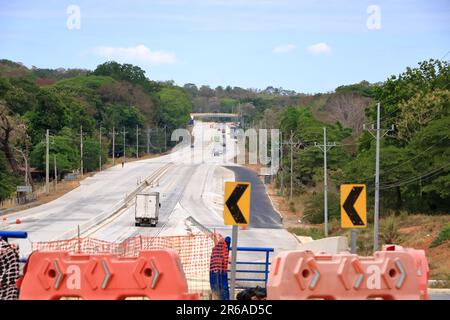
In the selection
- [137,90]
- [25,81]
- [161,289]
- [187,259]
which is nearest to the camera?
[161,289]

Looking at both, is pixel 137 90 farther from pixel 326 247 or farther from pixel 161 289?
pixel 161 289

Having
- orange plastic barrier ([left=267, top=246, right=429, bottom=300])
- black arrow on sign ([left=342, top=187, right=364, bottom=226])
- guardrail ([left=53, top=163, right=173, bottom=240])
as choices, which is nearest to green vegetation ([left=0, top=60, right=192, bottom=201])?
guardrail ([left=53, top=163, right=173, bottom=240])

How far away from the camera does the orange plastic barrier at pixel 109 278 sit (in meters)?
12.2

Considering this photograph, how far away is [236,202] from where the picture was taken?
1614 centimetres

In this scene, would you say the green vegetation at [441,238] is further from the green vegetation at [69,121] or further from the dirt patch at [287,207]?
the green vegetation at [69,121]

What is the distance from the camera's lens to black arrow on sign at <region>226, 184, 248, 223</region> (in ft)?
52.7

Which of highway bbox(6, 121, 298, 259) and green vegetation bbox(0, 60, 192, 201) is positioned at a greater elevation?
green vegetation bbox(0, 60, 192, 201)

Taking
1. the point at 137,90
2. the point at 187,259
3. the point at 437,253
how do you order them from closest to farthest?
the point at 187,259
the point at 437,253
the point at 137,90

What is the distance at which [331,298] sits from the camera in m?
12.4

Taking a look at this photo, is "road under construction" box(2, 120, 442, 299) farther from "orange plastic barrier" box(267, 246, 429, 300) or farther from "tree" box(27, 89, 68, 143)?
"tree" box(27, 89, 68, 143)

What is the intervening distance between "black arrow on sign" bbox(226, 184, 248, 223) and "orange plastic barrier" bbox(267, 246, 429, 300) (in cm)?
336

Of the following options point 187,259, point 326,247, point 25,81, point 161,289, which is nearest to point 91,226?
point 187,259
